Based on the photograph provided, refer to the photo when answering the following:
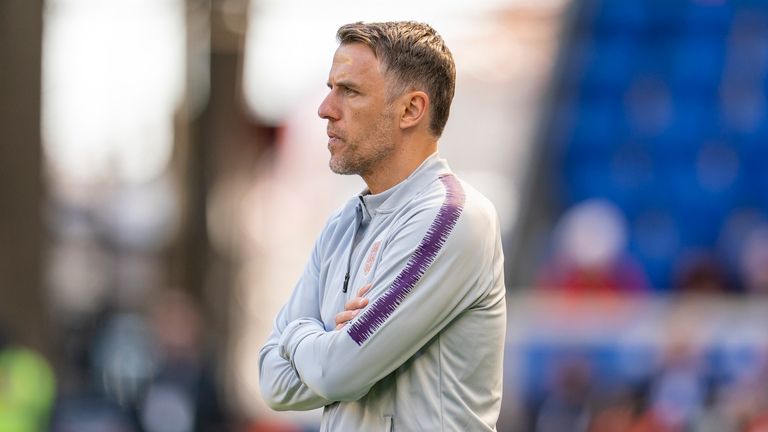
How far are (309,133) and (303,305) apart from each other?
57.4ft

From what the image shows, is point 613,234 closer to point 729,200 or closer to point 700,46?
point 729,200

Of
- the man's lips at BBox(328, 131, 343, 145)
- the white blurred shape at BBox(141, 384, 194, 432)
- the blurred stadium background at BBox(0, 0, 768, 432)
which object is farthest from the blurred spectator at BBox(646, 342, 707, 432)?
the man's lips at BBox(328, 131, 343, 145)

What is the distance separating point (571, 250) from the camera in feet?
41.2

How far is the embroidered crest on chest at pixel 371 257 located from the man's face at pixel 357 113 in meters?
0.16

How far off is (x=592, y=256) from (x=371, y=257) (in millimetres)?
8933

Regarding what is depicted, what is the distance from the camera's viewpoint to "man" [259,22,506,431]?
10.4ft

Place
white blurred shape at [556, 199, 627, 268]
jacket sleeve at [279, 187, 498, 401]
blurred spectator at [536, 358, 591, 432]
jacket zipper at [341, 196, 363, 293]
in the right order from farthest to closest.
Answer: white blurred shape at [556, 199, 627, 268] < blurred spectator at [536, 358, 591, 432] < jacket zipper at [341, 196, 363, 293] < jacket sleeve at [279, 187, 498, 401]

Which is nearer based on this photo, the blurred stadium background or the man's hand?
the man's hand

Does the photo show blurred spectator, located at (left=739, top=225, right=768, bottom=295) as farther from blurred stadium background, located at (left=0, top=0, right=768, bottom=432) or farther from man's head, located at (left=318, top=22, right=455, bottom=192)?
man's head, located at (left=318, top=22, right=455, bottom=192)

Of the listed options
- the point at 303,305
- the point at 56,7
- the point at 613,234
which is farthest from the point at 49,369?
the point at 303,305

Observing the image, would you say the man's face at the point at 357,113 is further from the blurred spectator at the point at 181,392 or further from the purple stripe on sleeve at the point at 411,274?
the blurred spectator at the point at 181,392

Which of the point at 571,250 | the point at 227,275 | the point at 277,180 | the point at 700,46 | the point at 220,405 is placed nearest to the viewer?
the point at 220,405

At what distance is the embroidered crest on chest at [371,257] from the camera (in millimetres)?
3303

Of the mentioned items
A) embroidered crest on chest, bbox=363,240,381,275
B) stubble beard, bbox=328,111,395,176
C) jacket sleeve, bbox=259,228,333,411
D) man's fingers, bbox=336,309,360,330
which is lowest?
jacket sleeve, bbox=259,228,333,411
